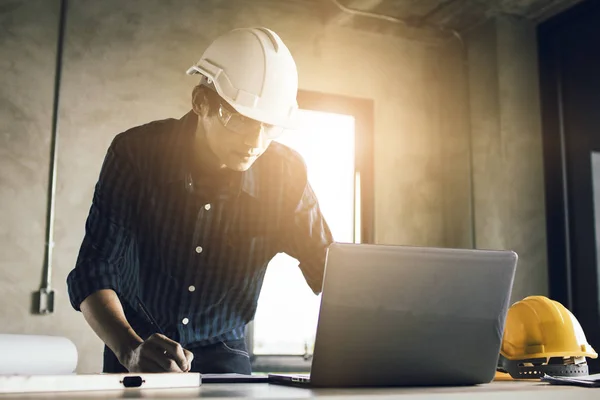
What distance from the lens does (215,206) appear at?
206 cm

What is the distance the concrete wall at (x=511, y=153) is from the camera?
4.34m

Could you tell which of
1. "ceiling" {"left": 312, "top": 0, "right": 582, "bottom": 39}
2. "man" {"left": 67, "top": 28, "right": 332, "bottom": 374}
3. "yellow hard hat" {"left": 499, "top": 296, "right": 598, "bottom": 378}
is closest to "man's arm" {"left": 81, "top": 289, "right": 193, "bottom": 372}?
"man" {"left": 67, "top": 28, "right": 332, "bottom": 374}

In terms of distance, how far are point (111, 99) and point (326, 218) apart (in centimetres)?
144

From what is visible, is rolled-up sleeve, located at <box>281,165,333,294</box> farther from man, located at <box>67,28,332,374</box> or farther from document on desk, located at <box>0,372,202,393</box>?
document on desk, located at <box>0,372,202,393</box>

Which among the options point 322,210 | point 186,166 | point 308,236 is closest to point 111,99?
point 322,210

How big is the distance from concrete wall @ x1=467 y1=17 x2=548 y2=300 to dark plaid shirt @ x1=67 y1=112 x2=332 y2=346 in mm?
2566

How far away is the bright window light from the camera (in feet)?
13.4

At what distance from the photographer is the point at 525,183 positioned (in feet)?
14.4

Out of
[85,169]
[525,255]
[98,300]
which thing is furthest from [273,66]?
[525,255]

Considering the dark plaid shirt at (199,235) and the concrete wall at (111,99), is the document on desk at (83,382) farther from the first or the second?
the concrete wall at (111,99)

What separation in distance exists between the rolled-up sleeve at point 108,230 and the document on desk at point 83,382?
2.37ft

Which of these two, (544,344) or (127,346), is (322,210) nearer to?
(544,344)

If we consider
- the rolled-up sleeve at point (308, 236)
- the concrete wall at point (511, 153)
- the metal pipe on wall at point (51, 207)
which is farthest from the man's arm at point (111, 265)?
the concrete wall at point (511, 153)

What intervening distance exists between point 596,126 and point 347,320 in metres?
3.52
